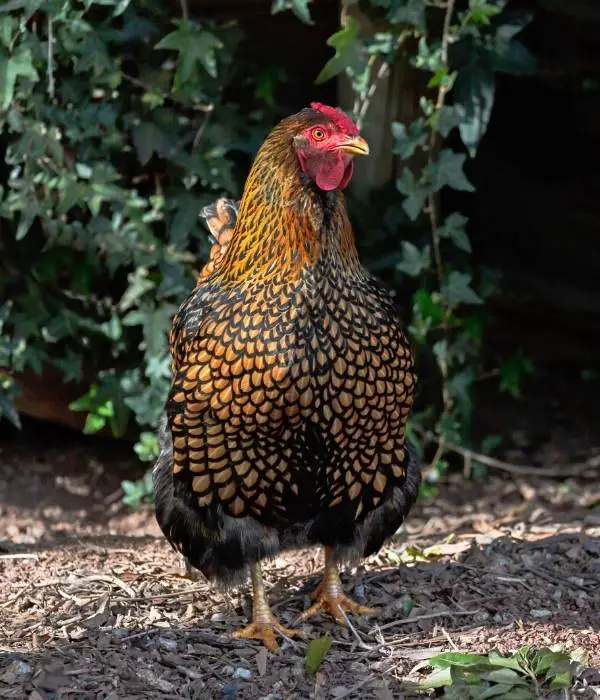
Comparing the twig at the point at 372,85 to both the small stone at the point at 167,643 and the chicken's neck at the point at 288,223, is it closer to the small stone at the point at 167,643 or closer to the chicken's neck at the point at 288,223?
the chicken's neck at the point at 288,223

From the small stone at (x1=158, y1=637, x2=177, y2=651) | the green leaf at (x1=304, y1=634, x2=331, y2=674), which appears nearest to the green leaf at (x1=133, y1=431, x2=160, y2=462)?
the small stone at (x1=158, y1=637, x2=177, y2=651)

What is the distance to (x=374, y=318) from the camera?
9.80 ft

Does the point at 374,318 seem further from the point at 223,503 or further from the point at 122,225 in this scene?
the point at 122,225

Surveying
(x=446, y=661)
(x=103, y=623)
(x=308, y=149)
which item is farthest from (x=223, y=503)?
(x=308, y=149)

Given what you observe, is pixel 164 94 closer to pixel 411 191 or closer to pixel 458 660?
pixel 411 191

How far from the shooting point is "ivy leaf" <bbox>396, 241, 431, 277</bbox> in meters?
4.59

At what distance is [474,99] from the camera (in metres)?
4.36

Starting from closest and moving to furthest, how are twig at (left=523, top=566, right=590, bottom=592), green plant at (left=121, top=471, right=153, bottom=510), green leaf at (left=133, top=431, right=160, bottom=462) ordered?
twig at (left=523, top=566, right=590, bottom=592)
green leaf at (left=133, top=431, right=160, bottom=462)
green plant at (left=121, top=471, right=153, bottom=510)

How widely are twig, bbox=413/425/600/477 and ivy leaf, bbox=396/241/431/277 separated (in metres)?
0.84

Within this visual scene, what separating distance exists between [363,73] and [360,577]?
2.03m

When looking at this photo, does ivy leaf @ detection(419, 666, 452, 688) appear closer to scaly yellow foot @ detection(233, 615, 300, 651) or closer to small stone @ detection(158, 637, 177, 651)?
scaly yellow foot @ detection(233, 615, 300, 651)

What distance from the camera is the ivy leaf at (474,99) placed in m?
4.36

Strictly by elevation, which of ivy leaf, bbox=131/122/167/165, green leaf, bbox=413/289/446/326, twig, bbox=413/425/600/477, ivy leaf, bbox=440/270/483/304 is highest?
ivy leaf, bbox=131/122/167/165

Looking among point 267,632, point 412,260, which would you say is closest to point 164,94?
point 412,260
